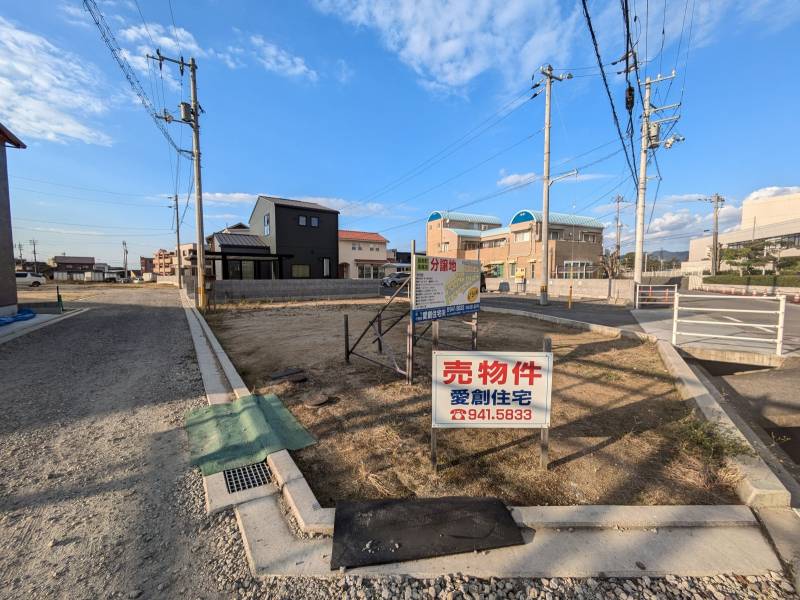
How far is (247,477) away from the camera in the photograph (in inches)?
113

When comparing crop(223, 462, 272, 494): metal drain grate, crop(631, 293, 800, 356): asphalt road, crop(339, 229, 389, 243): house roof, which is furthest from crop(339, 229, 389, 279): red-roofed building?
crop(223, 462, 272, 494): metal drain grate

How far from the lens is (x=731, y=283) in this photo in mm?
27859

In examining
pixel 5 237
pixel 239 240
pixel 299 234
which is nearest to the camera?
pixel 5 237

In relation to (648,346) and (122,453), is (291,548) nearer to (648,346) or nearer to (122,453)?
(122,453)

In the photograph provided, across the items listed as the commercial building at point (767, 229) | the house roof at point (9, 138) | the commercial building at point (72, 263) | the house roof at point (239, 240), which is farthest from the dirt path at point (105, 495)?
the commercial building at point (72, 263)

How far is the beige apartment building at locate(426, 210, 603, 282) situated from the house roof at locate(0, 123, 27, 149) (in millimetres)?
25523

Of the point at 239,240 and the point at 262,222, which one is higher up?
the point at 262,222

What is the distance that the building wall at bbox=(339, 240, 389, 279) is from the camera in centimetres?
3712

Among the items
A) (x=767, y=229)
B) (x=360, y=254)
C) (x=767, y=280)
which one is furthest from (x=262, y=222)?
(x=767, y=229)

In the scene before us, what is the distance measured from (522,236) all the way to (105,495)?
37.5 metres

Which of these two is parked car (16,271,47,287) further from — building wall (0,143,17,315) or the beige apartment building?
the beige apartment building

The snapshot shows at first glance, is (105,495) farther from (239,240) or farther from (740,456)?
(239,240)

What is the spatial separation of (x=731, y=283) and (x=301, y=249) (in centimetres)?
3450

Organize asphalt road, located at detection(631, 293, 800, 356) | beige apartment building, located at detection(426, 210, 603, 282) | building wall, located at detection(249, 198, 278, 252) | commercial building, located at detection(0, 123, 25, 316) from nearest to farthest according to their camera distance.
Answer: asphalt road, located at detection(631, 293, 800, 356) < commercial building, located at detection(0, 123, 25, 316) < building wall, located at detection(249, 198, 278, 252) < beige apartment building, located at detection(426, 210, 603, 282)
